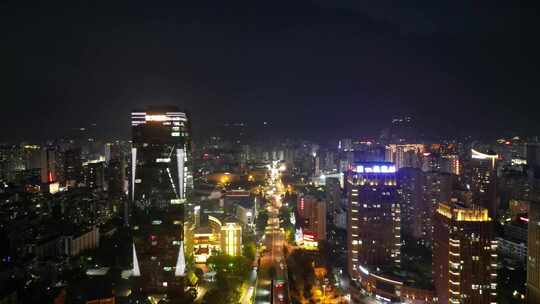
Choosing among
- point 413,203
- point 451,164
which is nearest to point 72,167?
point 413,203

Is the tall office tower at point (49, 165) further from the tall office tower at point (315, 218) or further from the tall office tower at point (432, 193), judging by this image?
the tall office tower at point (432, 193)

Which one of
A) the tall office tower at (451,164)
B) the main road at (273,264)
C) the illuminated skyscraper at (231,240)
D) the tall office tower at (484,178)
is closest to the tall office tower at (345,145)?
the main road at (273,264)

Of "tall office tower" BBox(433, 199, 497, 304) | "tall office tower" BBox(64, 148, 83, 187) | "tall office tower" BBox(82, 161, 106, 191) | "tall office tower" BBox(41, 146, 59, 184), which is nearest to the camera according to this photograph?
"tall office tower" BBox(433, 199, 497, 304)

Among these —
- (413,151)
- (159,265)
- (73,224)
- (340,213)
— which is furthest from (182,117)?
(413,151)

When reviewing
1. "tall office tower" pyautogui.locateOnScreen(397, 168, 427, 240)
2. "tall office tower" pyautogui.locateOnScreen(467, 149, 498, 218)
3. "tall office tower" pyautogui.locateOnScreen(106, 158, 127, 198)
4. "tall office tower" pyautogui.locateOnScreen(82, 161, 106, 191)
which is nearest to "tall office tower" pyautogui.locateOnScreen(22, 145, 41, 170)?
"tall office tower" pyautogui.locateOnScreen(82, 161, 106, 191)

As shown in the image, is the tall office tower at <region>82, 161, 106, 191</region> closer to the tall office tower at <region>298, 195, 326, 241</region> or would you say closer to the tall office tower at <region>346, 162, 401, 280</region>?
the tall office tower at <region>298, 195, 326, 241</region>

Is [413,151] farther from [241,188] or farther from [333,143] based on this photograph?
[333,143]
